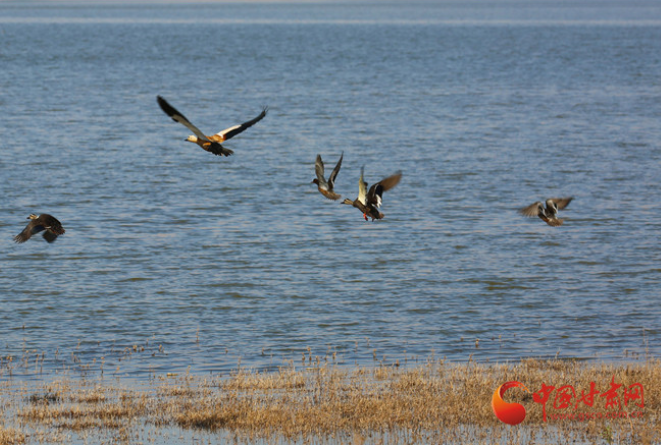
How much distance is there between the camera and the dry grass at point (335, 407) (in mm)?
16484

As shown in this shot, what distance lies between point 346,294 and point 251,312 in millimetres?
3181

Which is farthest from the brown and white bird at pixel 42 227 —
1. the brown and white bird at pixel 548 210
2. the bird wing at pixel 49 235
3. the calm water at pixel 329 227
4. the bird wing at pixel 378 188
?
the brown and white bird at pixel 548 210

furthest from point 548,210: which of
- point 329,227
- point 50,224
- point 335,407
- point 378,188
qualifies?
point 329,227

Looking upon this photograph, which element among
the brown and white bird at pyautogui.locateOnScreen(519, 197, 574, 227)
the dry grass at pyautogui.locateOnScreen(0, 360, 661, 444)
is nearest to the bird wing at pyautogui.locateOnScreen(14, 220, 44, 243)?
the dry grass at pyautogui.locateOnScreen(0, 360, 661, 444)

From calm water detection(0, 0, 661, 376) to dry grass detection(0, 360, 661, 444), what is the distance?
2.47 metres

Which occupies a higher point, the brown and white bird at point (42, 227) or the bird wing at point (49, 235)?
the brown and white bird at point (42, 227)

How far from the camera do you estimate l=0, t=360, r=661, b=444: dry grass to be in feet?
54.1

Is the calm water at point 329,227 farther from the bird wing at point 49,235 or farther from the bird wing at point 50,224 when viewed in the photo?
the bird wing at point 50,224

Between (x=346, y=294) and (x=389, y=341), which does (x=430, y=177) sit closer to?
(x=346, y=294)

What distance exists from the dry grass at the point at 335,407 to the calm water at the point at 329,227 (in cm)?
247

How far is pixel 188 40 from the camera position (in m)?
170

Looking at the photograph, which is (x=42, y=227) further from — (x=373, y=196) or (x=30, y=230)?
(x=373, y=196)

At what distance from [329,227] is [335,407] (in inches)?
840

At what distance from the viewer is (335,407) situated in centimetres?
1744
